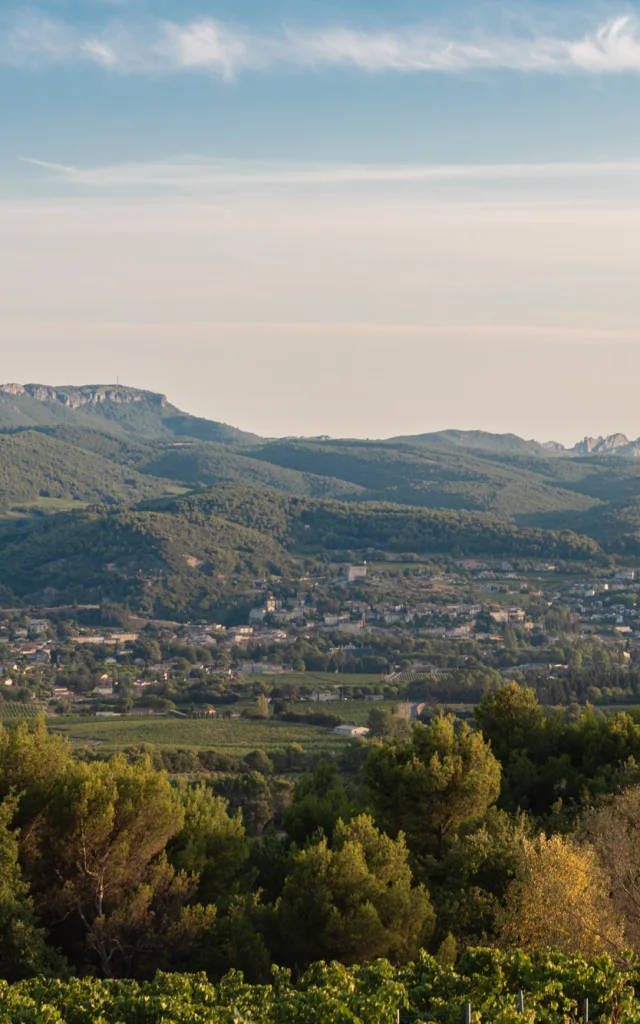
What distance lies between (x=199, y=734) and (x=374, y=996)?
42748 mm

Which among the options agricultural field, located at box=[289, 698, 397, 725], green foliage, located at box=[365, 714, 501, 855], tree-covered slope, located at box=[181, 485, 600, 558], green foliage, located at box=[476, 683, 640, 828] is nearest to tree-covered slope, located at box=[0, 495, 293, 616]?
tree-covered slope, located at box=[181, 485, 600, 558]

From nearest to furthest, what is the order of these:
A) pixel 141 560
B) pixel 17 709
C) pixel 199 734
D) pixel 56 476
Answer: pixel 199 734 < pixel 17 709 < pixel 141 560 < pixel 56 476

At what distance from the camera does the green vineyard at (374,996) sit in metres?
12.9

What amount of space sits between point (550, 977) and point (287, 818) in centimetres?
1038

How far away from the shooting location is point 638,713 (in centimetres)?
2836

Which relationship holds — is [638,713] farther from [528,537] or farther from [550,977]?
[528,537]

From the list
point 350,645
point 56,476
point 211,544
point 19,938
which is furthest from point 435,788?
point 56,476

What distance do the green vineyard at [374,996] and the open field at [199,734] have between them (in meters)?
33.9

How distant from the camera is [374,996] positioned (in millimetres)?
13266

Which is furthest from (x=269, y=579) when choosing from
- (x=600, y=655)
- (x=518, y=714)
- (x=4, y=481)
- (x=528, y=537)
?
(x=518, y=714)

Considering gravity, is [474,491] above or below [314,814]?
above

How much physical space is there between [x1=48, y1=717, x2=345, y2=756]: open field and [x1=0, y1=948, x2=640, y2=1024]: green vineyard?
3393cm

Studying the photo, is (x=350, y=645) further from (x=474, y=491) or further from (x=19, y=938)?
(x=474, y=491)

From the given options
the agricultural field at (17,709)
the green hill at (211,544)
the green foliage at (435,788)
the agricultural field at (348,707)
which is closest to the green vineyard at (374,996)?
the green foliage at (435,788)
